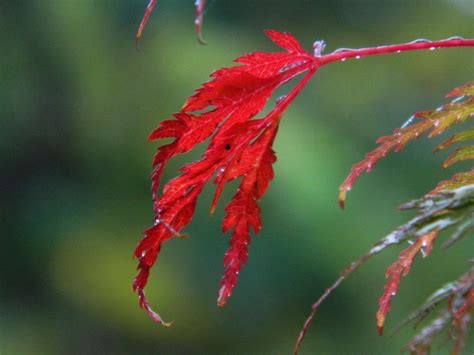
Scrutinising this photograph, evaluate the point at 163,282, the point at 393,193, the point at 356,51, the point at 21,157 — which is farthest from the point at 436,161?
the point at 356,51

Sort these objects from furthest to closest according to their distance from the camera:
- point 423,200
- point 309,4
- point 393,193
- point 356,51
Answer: point 309,4
point 393,193
point 356,51
point 423,200

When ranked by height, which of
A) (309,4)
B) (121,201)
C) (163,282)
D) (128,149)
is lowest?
(163,282)

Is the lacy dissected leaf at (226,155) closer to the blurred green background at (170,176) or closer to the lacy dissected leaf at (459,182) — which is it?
the lacy dissected leaf at (459,182)

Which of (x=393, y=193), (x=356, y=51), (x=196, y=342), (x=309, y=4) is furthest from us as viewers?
(x=309, y=4)

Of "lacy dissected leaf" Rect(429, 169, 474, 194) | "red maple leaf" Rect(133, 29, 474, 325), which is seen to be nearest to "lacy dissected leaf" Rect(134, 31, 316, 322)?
"red maple leaf" Rect(133, 29, 474, 325)

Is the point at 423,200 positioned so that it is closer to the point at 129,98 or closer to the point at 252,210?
the point at 252,210

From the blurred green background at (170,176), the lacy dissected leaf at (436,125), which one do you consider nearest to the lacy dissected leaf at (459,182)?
the lacy dissected leaf at (436,125)

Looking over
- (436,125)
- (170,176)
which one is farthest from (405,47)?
(170,176)
